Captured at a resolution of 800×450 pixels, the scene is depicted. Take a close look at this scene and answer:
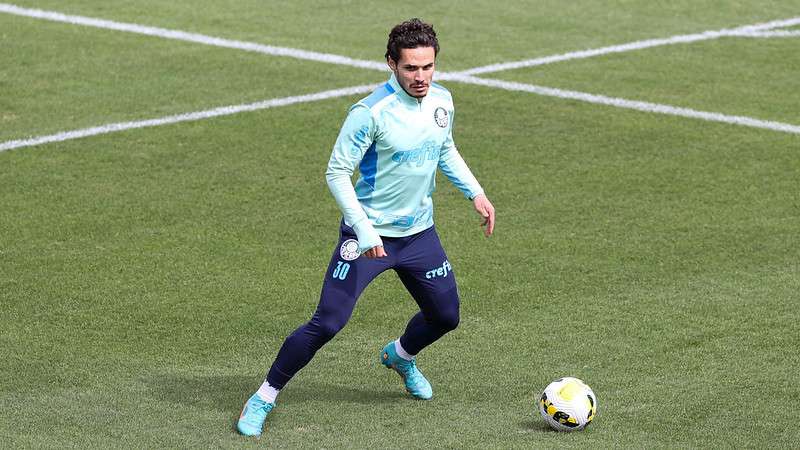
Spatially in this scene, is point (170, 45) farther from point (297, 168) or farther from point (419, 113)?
point (419, 113)

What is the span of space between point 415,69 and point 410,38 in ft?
0.54

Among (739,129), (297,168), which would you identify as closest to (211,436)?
(297,168)

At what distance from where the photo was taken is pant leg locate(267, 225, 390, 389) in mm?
7539

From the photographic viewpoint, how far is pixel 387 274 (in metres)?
10.3

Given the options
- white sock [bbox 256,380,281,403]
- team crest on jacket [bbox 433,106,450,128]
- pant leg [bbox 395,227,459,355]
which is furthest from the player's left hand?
white sock [bbox 256,380,281,403]

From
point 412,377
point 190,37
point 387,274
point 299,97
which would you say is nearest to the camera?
point 412,377

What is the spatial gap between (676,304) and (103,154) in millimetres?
5868

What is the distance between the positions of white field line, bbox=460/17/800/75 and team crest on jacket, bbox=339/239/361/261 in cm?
885

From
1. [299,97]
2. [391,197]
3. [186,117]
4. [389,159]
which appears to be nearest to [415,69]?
[389,159]

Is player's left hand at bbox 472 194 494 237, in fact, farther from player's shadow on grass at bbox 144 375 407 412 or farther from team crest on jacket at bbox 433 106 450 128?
player's shadow on grass at bbox 144 375 407 412

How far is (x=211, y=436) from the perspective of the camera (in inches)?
298

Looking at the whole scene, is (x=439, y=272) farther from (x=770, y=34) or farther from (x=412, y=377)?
(x=770, y=34)

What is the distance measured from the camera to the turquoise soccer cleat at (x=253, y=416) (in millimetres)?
7570

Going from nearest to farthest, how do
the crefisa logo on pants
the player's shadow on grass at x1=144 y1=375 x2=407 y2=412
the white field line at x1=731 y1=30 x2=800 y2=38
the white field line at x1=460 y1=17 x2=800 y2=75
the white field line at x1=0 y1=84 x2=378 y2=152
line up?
the crefisa logo on pants → the player's shadow on grass at x1=144 y1=375 x2=407 y2=412 → the white field line at x1=0 y1=84 x2=378 y2=152 → the white field line at x1=460 y1=17 x2=800 y2=75 → the white field line at x1=731 y1=30 x2=800 y2=38
